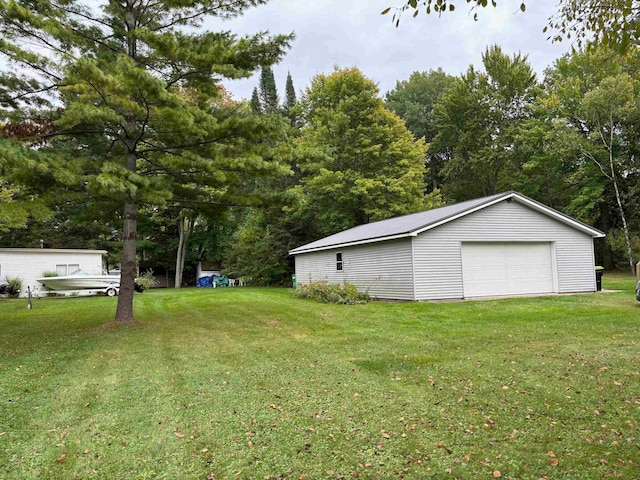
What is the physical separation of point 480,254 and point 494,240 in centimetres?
68

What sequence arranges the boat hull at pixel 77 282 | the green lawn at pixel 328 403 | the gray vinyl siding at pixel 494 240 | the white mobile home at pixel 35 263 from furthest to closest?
the white mobile home at pixel 35 263
the boat hull at pixel 77 282
the gray vinyl siding at pixel 494 240
the green lawn at pixel 328 403

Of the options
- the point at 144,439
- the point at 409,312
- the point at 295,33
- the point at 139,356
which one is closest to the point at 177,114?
the point at 295,33

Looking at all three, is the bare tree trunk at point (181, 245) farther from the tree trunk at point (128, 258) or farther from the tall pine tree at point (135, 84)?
the tree trunk at point (128, 258)

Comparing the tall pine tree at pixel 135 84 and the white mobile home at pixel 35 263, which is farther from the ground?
the tall pine tree at pixel 135 84

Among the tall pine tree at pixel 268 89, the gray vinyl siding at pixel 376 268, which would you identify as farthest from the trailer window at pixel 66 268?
the tall pine tree at pixel 268 89

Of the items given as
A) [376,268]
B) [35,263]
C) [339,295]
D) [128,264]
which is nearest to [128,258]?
[128,264]

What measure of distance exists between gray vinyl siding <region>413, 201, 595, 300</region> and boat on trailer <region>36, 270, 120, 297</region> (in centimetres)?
1514

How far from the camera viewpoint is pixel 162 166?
996 cm

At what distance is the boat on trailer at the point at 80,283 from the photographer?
19.5 metres

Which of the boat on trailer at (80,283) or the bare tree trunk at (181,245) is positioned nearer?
the boat on trailer at (80,283)

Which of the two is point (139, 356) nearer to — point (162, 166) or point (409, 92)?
point (162, 166)

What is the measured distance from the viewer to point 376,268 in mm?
15367

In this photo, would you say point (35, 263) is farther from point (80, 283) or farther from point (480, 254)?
point (480, 254)

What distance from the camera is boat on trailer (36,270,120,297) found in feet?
64.1
